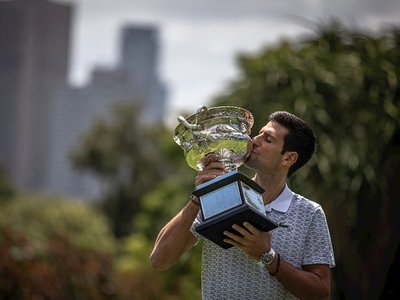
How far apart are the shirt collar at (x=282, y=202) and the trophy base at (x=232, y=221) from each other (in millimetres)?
243

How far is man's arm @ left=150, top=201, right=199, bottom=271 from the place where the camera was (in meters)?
3.48

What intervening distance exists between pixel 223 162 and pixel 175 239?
0.30 metres

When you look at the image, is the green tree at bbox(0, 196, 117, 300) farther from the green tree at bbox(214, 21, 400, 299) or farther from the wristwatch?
the wristwatch

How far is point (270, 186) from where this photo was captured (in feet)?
11.8

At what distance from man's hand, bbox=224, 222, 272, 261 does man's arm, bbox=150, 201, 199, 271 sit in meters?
0.20

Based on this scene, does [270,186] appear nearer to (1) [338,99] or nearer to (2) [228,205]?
(2) [228,205]

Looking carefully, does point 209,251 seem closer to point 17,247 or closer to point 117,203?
point 17,247

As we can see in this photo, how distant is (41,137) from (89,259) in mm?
178729

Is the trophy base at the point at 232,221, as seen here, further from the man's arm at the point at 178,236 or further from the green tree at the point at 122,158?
the green tree at the point at 122,158

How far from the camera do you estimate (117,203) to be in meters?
53.9

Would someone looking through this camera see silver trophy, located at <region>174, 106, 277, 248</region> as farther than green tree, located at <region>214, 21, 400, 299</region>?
No

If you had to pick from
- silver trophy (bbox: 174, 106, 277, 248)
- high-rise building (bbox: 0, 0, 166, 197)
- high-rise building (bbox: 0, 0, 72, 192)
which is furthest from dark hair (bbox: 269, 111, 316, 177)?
high-rise building (bbox: 0, 0, 72, 192)

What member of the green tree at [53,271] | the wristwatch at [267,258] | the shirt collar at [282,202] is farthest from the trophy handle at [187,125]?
the green tree at [53,271]

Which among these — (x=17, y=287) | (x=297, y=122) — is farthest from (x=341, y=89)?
(x=297, y=122)
